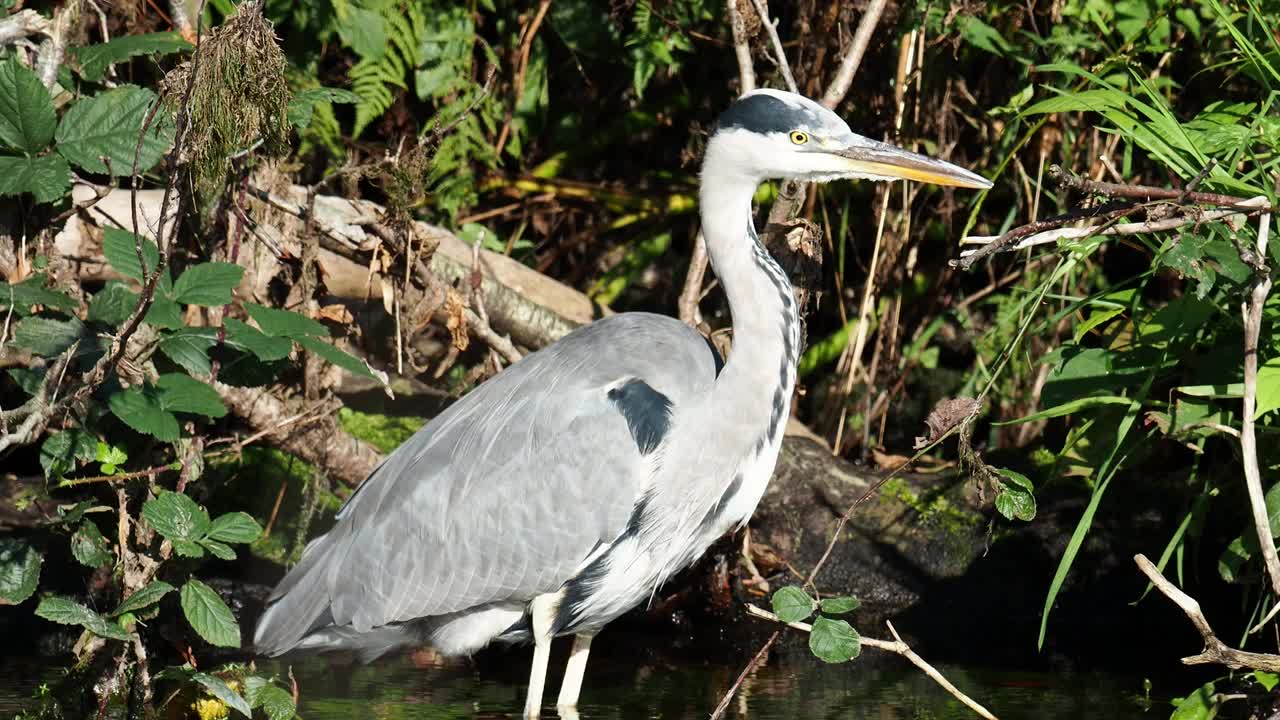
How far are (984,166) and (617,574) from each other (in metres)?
2.90

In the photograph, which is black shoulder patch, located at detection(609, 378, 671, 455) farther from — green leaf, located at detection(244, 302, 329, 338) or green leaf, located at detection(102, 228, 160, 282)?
green leaf, located at detection(102, 228, 160, 282)

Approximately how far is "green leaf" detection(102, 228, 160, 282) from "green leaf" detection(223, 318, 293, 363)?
0.81 feet

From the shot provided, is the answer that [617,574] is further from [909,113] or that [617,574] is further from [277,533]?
[909,113]

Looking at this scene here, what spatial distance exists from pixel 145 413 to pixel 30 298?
0.43 m

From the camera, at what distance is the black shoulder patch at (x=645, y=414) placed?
377 cm

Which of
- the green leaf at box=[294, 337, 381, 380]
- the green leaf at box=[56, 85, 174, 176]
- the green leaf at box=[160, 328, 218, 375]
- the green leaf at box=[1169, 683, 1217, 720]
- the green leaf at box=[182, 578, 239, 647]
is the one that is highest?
the green leaf at box=[56, 85, 174, 176]

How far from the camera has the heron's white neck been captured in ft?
12.5

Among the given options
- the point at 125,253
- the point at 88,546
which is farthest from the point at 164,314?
the point at 88,546

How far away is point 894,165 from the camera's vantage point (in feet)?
12.3

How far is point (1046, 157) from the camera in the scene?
566cm

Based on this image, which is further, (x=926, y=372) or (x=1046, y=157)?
(x=926, y=372)

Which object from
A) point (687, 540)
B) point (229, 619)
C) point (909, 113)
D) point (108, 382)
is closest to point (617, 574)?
point (687, 540)

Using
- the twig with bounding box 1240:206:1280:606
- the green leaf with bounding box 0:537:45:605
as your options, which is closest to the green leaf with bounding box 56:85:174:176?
the green leaf with bounding box 0:537:45:605

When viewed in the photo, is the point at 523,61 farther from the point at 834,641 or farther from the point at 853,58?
the point at 834,641
